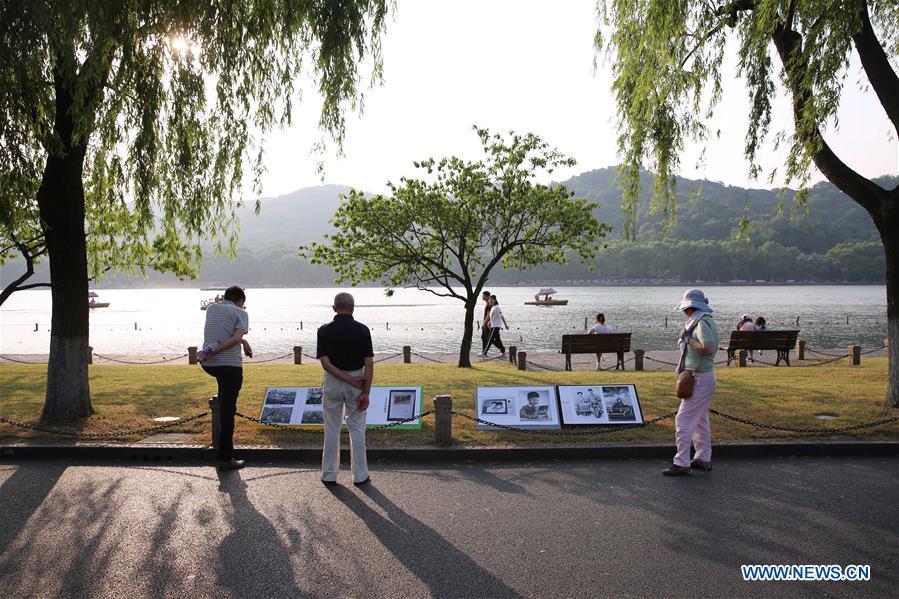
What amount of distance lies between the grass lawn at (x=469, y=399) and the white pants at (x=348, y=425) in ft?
4.22

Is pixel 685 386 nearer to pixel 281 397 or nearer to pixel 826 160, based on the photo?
pixel 281 397

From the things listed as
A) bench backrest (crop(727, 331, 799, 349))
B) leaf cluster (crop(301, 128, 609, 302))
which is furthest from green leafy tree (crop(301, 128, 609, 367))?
bench backrest (crop(727, 331, 799, 349))

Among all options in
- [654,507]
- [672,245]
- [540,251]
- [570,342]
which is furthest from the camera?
[672,245]

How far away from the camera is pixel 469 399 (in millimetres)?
10867

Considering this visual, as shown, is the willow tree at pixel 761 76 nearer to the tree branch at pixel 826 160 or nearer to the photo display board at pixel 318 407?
the tree branch at pixel 826 160

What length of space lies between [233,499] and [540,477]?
124 inches

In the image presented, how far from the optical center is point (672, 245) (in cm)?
17362

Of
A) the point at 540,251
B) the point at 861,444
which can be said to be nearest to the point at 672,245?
the point at 540,251

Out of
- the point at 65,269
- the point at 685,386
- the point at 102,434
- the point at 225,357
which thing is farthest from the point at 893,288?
the point at 65,269

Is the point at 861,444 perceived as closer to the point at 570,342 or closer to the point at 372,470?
the point at 372,470

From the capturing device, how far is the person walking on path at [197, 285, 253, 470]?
7.35m

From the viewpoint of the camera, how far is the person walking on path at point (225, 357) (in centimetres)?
735

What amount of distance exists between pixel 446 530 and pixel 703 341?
3.38 m

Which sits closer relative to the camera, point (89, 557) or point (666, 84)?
point (89, 557)
